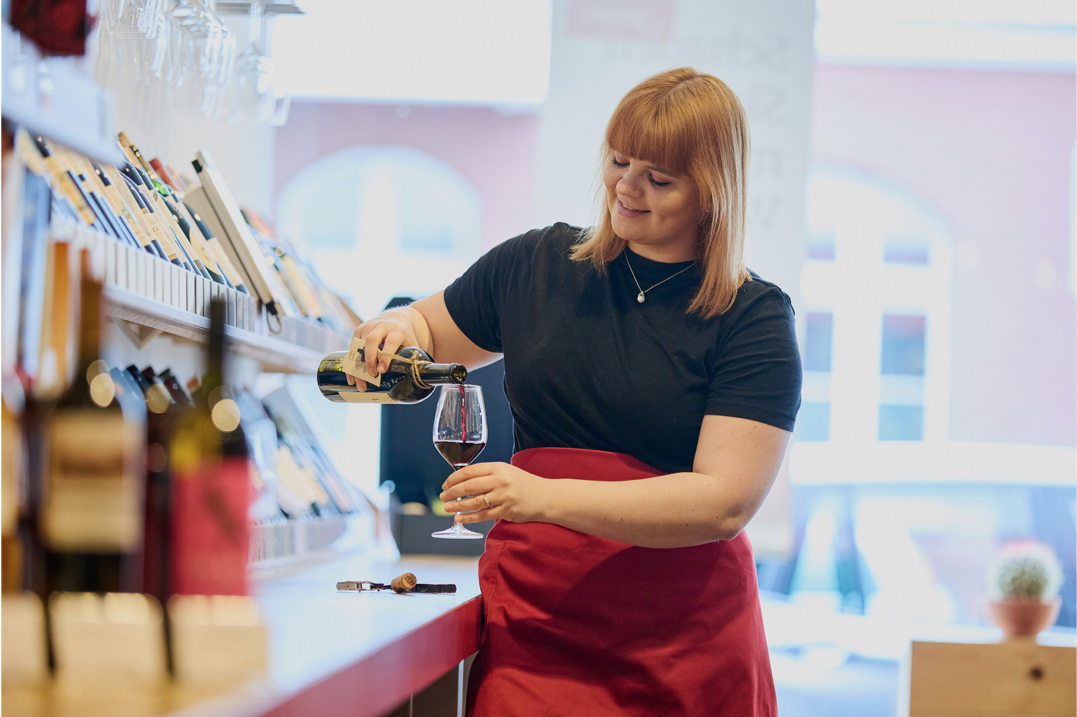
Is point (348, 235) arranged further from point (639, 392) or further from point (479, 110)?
point (639, 392)

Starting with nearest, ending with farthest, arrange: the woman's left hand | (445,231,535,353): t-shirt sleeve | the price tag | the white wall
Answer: the woman's left hand, the price tag, (445,231,535,353): t-shirt sleeve, the white wall

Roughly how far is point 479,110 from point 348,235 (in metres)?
1.40

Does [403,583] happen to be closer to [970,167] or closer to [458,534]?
[458,534]

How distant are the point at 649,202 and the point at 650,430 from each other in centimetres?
34

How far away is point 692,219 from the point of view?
5.03 ft

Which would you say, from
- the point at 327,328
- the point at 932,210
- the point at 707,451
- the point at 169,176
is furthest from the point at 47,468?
the point at 932,210

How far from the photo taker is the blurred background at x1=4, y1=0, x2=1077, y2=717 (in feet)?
20.8

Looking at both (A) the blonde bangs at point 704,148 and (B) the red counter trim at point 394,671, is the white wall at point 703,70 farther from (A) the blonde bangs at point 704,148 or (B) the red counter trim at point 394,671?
(B) the red counter trim at point 394,671

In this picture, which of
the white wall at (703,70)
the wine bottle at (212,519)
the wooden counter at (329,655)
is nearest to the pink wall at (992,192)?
the white wall at (703,70)

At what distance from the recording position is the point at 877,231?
7.39m

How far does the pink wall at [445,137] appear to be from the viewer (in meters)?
7.33

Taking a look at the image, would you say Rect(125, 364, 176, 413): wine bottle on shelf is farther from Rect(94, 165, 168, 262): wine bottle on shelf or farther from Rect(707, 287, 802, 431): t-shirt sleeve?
Rect(707, 287, 802, 431): t-shirt sleeve

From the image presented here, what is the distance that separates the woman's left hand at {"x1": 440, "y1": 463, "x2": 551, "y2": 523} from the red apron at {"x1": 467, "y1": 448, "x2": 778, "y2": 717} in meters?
0.21

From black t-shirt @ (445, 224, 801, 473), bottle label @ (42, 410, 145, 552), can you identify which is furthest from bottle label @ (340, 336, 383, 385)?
bottle label @ (42, 410, 145, 552)
